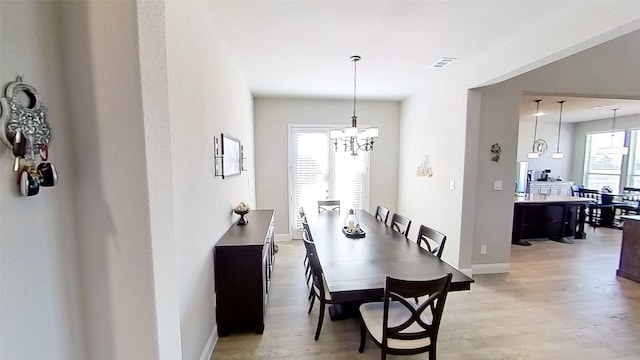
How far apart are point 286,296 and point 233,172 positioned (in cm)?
155

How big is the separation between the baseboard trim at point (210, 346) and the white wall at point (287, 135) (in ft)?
10.3

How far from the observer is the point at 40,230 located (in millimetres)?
775

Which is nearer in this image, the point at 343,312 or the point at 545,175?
the point at 343,312

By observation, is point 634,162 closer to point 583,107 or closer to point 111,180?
point 583,107

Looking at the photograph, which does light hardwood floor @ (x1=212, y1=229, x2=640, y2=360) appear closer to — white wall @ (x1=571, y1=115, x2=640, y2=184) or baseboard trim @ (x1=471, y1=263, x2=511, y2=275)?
baseboard trim @ (x1=471, y1=263, x2=511, y2=275)

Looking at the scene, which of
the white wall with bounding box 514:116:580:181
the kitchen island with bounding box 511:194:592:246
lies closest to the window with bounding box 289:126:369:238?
the kitchen island with bounding box 511:194:592:246

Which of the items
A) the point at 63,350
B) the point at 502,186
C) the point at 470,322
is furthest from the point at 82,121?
the point at 502,186

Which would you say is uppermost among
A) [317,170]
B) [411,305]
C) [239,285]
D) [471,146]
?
[471,146]

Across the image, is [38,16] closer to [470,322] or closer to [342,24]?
[342,24]

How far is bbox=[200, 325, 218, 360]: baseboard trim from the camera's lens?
218 cm

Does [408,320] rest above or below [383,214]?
below

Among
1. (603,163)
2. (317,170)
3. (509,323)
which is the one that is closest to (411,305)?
(509,323)

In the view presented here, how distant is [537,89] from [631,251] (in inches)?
99.7

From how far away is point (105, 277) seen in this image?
91cm
